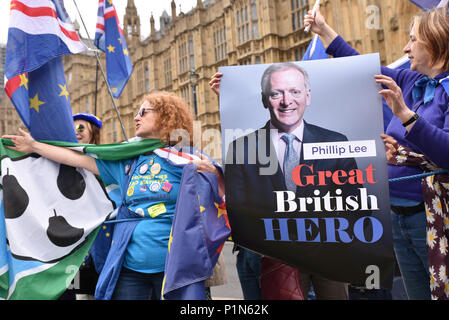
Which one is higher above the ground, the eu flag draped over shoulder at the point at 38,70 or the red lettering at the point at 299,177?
the eu flag draped over shoulder at the point at 38,70

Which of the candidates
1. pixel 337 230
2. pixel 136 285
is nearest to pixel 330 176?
pixel 337 230

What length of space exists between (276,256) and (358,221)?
1.32ft

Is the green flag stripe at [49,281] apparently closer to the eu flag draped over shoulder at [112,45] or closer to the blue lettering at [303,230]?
the blue lettering at [303,230]

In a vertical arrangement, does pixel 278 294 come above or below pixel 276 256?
below

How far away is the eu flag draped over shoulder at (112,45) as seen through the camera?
403 cm

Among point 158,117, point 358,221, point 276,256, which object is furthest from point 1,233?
point 358,221

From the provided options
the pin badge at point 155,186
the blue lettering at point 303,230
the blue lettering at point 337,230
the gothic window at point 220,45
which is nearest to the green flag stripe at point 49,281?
the pin badge at point 155,186

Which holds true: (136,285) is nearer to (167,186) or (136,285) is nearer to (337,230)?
(167,186)

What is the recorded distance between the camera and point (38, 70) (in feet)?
7.71

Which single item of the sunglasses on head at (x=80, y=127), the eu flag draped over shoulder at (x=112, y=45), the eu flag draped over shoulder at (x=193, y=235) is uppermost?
the eu flag draped over shoulder at (x=112, y=45)

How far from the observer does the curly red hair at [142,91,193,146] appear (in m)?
2.10

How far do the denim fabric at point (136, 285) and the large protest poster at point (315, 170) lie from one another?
46cm

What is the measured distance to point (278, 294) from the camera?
209 cm
